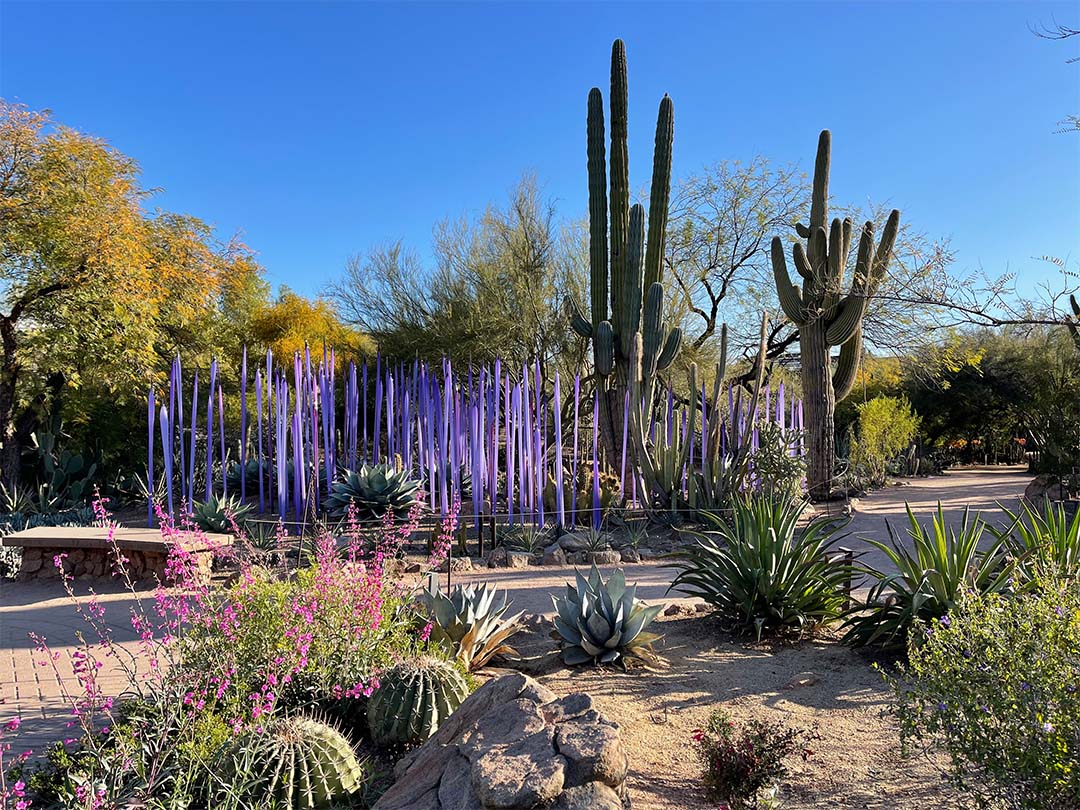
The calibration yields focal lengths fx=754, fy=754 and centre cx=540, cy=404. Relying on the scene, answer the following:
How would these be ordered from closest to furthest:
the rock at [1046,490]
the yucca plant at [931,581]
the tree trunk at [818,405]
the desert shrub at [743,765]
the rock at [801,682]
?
the desert shrub at [743,765] < the rock at [801,682] < the yucca plant at [931,581] < the tree trunk at [818,405] < the rock at [1046,490]

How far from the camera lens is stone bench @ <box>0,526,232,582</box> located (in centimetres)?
757

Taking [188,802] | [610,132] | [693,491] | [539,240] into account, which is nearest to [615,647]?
[188,802]

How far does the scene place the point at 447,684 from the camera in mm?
3455

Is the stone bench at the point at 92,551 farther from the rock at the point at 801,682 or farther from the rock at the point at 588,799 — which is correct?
the rock at the point at 588,799

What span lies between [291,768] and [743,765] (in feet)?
5.38

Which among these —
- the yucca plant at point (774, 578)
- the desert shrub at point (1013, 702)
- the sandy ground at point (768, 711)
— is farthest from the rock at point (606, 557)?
the desert shrub at point (1013, 702)

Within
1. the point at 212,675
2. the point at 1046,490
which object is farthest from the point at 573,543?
the point at 1046,490

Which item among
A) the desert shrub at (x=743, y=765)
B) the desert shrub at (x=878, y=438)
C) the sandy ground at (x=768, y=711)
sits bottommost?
the sandy ground at (x=768, y=711)

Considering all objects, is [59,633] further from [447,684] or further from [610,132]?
[610,132]

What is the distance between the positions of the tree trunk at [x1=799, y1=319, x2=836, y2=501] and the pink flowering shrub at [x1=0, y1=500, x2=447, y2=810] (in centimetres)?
953

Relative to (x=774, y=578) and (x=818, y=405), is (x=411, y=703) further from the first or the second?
(x=818, y=405)

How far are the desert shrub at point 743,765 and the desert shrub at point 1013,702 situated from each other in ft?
1.56

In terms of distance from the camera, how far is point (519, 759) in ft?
7.90

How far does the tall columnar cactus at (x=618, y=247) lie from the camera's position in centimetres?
1160
